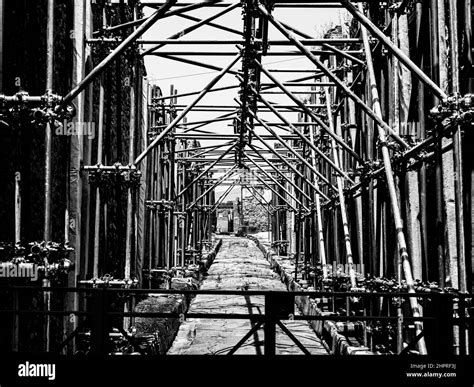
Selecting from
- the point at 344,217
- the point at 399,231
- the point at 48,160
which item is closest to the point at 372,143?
the point at 344,217

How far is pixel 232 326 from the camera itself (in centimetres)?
1306

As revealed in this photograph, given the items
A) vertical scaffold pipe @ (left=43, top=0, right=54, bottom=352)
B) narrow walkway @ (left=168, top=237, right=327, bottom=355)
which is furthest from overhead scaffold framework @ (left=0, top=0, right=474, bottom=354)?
narrow walkway @ (left=168, top=237, right=327, bottom=355)

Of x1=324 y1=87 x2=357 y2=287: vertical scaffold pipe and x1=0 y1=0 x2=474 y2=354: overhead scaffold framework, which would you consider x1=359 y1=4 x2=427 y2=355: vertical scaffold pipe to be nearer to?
x1=0 y1=0 x2=474 y2=354: overhead scaffold framework

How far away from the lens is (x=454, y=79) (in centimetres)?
520

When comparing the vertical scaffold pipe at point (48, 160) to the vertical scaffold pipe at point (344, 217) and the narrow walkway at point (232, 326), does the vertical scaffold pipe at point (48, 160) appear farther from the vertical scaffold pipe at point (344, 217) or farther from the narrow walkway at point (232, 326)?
the vertical scaffold pipe at point (344, 217)

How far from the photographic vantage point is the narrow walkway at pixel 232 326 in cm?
1088

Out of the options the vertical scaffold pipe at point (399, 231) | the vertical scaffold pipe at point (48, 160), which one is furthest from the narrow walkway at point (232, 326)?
the vertical scaffold pipe at point (48, 160)

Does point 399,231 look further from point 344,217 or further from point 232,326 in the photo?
point 232,326

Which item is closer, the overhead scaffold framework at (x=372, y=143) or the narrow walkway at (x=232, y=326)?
the overhead scaffold framework at (x=372, y=143)

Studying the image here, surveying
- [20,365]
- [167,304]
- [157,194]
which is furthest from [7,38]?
[157,194]

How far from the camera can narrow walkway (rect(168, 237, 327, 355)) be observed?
10883mm

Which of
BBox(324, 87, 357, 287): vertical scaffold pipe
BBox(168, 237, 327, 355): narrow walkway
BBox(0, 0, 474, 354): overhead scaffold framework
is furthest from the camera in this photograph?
BBox(168, 237, 327, 355): narrow walkway

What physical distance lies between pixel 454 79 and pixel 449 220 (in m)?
1.54

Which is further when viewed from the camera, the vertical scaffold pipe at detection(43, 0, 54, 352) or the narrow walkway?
the narrow walkway
